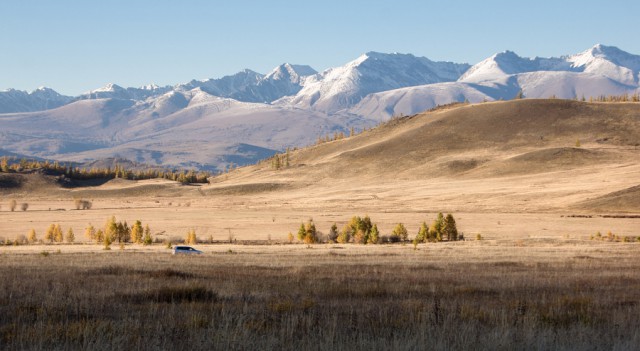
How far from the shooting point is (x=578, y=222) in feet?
360

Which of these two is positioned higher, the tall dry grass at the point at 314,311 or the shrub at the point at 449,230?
the shrub at the point at 449,230

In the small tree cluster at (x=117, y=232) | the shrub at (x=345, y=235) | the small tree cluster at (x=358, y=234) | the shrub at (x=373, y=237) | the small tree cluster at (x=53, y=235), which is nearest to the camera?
the shrub at (x=373, y=237)

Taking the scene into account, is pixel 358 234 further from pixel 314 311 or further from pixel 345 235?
pixel 314 311

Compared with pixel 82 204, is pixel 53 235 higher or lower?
lower

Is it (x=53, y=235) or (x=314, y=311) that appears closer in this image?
(x=314, y=311)

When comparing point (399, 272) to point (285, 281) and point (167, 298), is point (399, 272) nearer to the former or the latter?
point (285, 281)

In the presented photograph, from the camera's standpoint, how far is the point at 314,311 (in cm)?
1584

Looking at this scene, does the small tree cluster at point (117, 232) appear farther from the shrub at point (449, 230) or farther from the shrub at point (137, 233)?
the shrub at point (449, 230)

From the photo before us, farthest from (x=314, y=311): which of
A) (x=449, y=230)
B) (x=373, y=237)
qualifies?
(x=449, y=230)

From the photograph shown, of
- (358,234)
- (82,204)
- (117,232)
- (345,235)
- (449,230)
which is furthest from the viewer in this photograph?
(82,204)

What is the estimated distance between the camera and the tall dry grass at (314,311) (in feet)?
39.3

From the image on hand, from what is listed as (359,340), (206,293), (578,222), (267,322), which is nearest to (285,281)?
(206,293)

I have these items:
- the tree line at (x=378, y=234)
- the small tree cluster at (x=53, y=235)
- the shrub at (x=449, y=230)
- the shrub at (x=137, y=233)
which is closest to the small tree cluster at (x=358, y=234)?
the tree line at (x=378, y=234)

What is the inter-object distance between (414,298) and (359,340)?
22.6 feet
